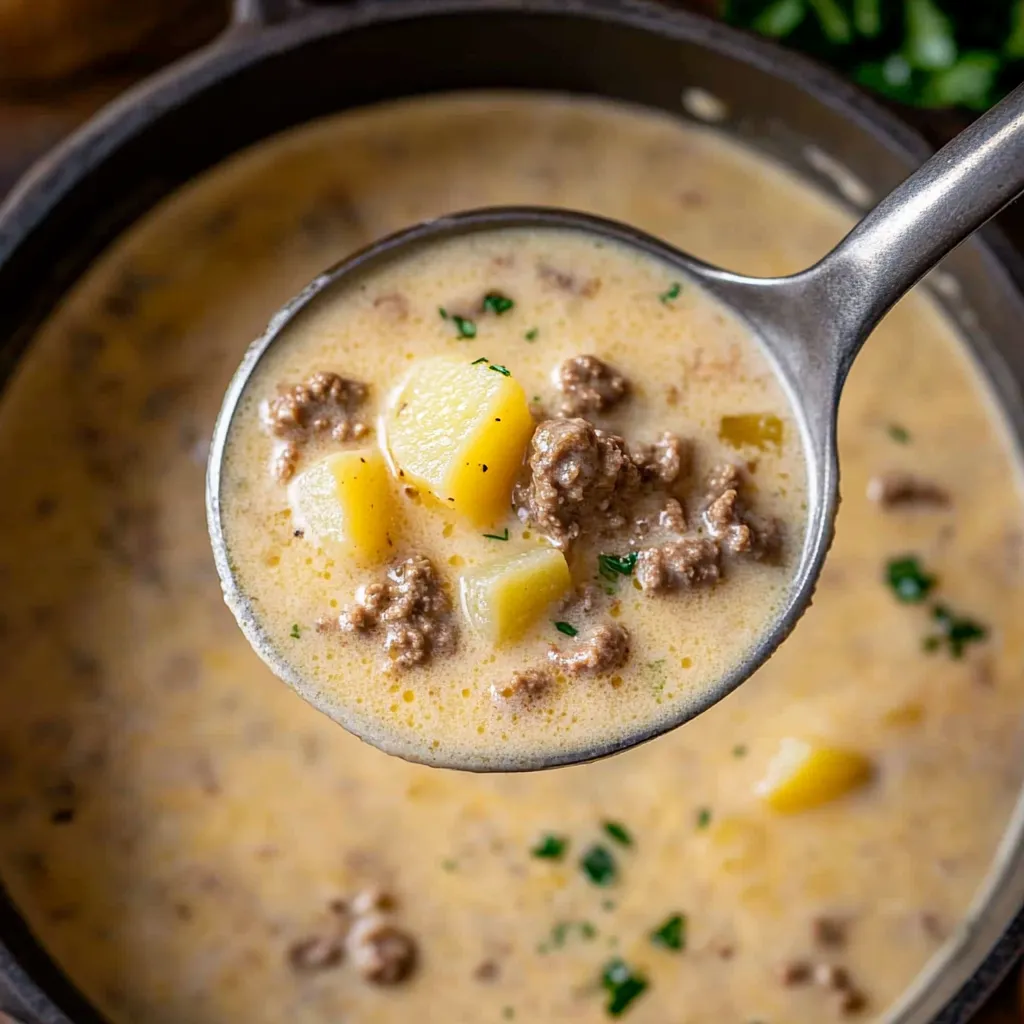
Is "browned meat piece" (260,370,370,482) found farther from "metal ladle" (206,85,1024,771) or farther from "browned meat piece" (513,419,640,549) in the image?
"browned meat piece" (513,419,640,549)

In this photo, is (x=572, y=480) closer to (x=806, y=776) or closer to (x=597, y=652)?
(x=597, y=652)

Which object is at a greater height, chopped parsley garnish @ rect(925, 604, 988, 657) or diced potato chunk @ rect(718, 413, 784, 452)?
diced potato chunk @ rect(718, 413, 784, 452)

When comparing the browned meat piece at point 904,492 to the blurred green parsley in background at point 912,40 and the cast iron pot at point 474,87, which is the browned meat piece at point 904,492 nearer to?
the cast iron pot at point 474,87

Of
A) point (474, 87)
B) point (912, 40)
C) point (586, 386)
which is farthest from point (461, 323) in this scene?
point (912, 40)

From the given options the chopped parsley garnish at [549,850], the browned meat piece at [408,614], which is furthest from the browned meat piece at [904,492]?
the browned meat piece at [408,614]

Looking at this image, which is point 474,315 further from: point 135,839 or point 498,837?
point 135,839

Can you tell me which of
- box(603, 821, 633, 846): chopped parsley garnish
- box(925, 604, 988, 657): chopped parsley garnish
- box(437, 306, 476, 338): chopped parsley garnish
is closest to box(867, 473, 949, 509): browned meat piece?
box(925, 604, 988, 657): chopped parsley garnish
